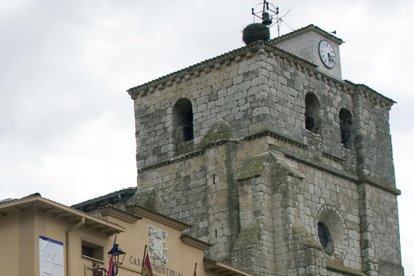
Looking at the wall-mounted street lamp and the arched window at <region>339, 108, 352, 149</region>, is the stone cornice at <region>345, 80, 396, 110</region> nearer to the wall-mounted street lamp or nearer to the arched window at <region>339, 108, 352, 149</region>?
the arched window at <region>339, 108, 352, 149</region>

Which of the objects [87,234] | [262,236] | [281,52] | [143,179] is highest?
[281,52]

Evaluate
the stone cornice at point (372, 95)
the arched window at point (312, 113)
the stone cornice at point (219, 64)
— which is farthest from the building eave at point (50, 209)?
the stone cornice at point (372, 95)

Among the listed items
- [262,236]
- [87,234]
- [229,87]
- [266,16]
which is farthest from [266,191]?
[87,234]

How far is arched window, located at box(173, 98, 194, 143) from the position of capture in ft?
195

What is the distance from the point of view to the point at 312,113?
195 ft

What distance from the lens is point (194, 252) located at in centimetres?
4644

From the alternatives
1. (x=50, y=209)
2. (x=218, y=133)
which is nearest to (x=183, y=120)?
(x=218, y=133)

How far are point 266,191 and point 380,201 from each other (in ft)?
26.4

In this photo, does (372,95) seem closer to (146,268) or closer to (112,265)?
(146,268)

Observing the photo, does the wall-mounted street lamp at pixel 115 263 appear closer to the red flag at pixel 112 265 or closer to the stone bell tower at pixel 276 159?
the red flag at pixel 112 265

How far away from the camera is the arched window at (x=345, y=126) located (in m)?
60.8

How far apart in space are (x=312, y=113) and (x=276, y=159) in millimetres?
5179

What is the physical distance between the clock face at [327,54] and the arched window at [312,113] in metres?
2.14

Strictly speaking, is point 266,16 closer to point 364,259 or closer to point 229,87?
point 229,87
